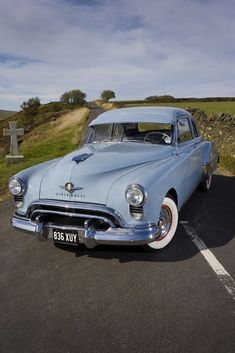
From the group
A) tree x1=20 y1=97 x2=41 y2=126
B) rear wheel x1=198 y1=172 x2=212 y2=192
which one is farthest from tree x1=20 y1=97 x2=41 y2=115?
rear wheel x1=198 y1=172 x2=212 y2=192

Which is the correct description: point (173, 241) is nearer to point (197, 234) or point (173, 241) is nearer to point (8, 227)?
point (197, 234)

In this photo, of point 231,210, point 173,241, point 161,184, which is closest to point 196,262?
point 173,241

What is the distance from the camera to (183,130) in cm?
552

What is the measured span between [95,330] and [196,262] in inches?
60.6

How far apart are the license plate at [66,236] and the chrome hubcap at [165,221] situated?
102 cm

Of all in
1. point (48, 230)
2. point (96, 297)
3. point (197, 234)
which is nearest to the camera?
point (96, 297)

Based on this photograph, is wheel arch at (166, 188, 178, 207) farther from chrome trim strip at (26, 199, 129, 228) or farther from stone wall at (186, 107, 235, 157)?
stone wall at (186, 107, 235, 157)

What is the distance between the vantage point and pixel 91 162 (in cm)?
423

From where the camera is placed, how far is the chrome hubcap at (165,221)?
4124mm

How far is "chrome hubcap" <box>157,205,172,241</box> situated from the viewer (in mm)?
4124

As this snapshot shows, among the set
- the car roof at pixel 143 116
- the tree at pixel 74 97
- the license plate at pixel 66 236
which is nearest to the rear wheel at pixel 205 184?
the car roof at pixel 143 116

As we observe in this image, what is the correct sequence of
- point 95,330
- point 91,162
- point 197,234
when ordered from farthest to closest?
point 197,234 < point 91,162 < point 95,330

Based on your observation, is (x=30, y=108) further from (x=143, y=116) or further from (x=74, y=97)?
(x=143, y=116)

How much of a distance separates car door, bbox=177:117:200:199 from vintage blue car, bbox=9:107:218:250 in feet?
0.06
